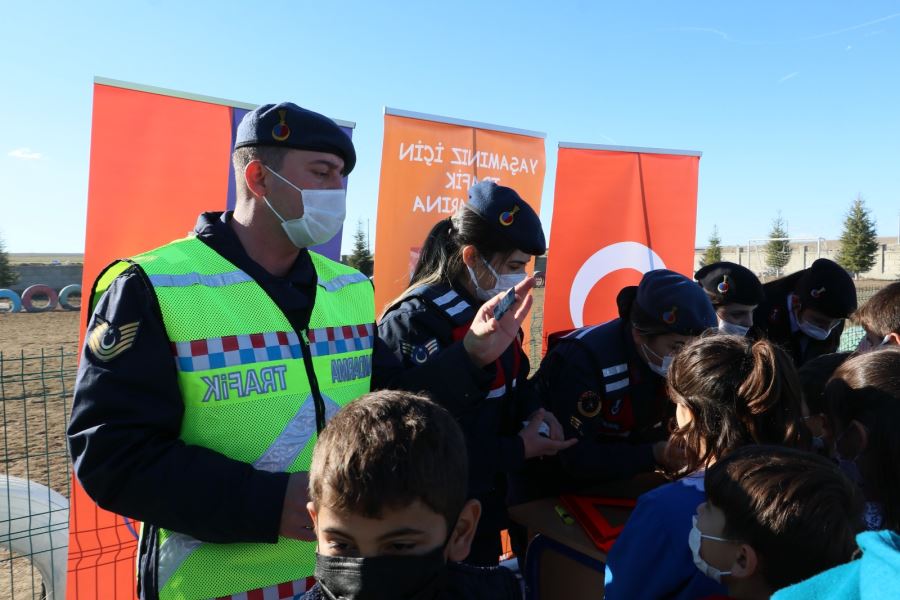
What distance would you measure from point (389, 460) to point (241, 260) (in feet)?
2.81

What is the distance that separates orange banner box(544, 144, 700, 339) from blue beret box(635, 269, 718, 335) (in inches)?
74.0

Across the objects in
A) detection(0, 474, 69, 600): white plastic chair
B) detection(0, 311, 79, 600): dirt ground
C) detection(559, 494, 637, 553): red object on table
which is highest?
detection(559, 494, 637, 553): red object on table

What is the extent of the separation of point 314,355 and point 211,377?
31 cm

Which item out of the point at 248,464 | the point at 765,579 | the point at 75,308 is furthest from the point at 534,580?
the point at 75,308

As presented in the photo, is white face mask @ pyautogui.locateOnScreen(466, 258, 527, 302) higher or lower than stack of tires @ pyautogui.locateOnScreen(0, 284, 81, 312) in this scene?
higher

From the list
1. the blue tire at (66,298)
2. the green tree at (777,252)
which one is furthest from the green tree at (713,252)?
the blue tire at (66,298)

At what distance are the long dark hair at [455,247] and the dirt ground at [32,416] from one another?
2359mm

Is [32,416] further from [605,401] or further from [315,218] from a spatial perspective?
[605,401]

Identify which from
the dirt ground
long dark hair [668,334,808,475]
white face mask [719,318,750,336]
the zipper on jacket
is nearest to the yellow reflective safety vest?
the zipper on jacket

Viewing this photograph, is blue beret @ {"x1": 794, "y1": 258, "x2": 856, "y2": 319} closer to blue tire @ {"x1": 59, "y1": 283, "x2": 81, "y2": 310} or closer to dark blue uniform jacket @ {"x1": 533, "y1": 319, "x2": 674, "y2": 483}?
dark blue uniform jacket @ {"x1": 533, "y1": 319, "x2": 674, "y2": 483}

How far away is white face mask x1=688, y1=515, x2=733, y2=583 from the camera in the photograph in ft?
4.65

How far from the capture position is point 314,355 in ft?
5.93

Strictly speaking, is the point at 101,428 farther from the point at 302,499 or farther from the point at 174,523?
the point at 302,499

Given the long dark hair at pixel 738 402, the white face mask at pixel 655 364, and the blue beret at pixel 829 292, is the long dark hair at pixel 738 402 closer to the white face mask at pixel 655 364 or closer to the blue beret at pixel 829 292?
the white face mask at pixel 655 364
